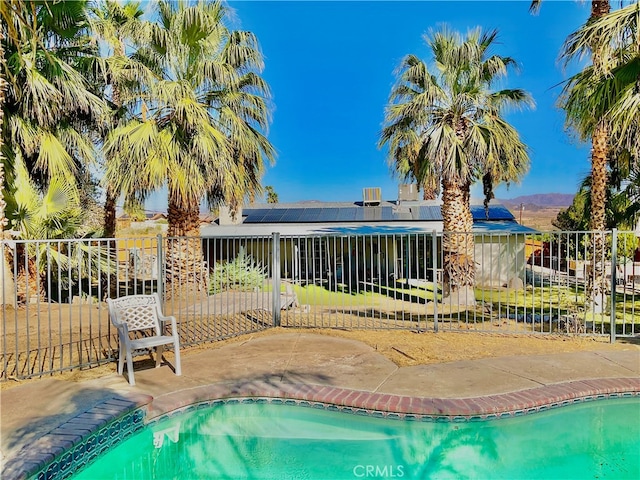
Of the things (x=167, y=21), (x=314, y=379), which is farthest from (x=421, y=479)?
(x=167, y=21)

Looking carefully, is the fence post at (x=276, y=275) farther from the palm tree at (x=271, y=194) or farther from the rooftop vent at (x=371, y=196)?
the palm tree at (x=271, y=194)

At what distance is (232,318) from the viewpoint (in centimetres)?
1039

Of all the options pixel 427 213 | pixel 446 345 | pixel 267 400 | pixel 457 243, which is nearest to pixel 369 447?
pixel 267 400

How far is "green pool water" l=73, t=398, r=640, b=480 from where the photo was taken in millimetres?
4242

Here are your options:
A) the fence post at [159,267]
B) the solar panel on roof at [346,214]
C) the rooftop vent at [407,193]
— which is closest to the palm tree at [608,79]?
the fence post at [159,267]

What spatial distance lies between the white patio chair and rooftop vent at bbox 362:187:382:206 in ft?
86.0

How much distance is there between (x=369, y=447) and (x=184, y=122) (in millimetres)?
10387

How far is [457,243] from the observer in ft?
47.9

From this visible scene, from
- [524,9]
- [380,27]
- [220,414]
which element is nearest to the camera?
[220,414]

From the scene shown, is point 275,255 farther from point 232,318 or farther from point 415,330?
point 415,330

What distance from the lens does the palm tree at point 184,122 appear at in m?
11.9

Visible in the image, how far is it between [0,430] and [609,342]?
9.10 m

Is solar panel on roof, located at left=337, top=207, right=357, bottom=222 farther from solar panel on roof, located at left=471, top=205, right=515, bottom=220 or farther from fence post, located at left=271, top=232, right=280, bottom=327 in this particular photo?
fence post, located at left=271, top=232, right=280, bottom=327

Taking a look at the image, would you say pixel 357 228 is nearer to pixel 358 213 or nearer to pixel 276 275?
pixel 358 213
